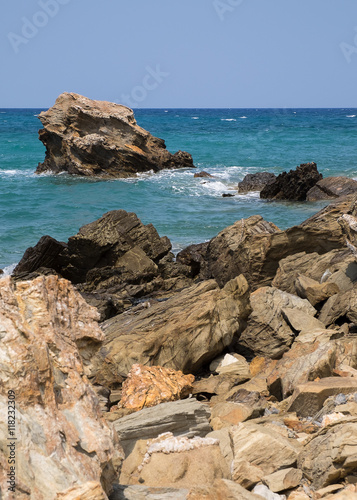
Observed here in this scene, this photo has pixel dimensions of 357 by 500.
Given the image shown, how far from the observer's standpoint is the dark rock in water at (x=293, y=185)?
914 inches

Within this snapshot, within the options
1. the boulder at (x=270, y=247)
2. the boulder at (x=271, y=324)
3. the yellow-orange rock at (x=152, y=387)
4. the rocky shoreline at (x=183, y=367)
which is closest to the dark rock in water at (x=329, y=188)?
the rocky shoreline at (x=183, y=367)

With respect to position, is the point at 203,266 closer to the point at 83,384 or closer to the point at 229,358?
the point at 229,358

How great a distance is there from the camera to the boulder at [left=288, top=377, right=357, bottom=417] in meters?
5.11

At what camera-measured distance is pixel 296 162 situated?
36.8m

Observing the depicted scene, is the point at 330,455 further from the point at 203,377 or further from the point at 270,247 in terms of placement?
the point at 270,247

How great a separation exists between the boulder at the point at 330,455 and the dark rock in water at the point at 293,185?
19.5m

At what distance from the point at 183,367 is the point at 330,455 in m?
3.24

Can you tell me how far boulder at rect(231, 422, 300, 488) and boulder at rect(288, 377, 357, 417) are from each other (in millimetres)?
810

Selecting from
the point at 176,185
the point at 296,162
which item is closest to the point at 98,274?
the point at 176,185

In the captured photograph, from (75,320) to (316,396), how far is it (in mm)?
2293

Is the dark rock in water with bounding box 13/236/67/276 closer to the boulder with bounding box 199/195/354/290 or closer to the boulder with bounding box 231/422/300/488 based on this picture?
the boulder with bounding box 199/195/354/290

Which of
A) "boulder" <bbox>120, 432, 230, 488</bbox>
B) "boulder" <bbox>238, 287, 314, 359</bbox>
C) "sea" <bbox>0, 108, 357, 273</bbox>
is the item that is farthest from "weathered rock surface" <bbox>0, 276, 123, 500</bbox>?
"sea" <bbox>0, 108, 357, 273</bbox>

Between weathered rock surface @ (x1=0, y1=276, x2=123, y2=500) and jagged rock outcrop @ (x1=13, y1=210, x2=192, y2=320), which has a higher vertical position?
weathered rock surface @ (x1=0, y1=276, x2=123, y2=500)

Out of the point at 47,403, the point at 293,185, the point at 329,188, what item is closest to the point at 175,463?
the point at 47,403
